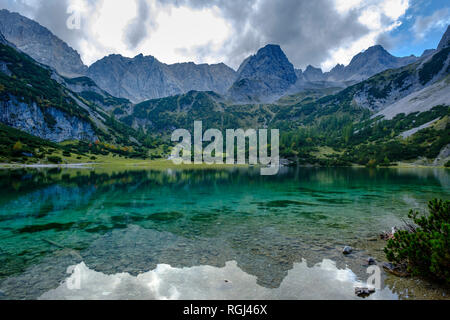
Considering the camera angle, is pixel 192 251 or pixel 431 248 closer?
pixel 431 248

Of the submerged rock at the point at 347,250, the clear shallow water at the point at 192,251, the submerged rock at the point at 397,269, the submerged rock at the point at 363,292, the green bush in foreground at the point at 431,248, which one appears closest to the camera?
the green bush in foreground at the point at 431,248

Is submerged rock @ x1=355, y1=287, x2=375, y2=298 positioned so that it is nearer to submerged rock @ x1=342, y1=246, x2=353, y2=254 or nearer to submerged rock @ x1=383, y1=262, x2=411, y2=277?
submerged rock @ x1=383, y1=262, x2=411, y2=277

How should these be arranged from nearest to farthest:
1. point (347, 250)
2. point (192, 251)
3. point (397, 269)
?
point (397, 269)
point (347, 250)
point (192, 251)

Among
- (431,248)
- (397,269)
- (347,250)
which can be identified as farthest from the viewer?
(347,250)

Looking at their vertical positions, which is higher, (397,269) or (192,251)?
(397,269)

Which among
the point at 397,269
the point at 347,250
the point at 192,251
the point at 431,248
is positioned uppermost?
the point at 431,248

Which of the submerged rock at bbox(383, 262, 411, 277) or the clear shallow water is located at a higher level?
the submerged rock at bbox(383, 262, 411, 277)

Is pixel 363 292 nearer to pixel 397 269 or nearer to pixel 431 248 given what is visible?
pixel 431 248

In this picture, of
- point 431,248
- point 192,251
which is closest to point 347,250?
point 431,248

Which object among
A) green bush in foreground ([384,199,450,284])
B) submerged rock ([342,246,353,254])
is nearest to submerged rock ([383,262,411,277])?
green bush in foreground ([384,199,450,284])

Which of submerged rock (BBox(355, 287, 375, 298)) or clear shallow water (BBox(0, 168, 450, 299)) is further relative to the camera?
clear shallow water (BBox(0, 168, 450, 299))

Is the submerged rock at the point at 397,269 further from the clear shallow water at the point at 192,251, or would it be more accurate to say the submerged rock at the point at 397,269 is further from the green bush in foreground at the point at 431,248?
the clear shallow water at the point at 192,251

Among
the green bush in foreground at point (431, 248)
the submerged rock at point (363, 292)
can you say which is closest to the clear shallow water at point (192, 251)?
the submerged rock at point (363, 292)
